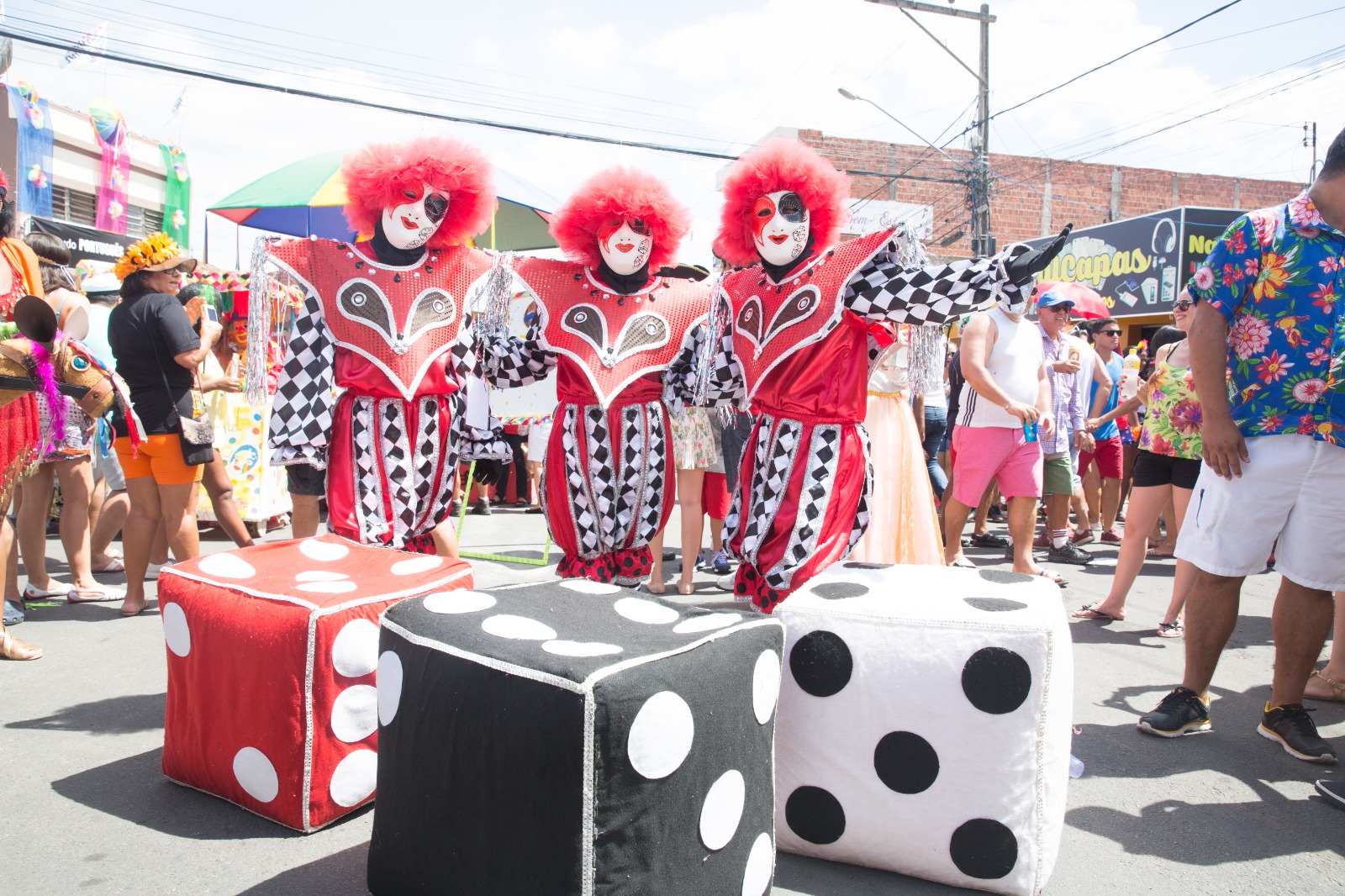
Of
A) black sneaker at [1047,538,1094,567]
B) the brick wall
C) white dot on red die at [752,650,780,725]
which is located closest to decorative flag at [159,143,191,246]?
the brick wall

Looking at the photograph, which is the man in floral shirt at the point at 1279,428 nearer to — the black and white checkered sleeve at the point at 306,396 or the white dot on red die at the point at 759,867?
the white dot on red die at the point at 759,867

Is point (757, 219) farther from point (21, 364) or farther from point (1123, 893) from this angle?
point (21, 364)

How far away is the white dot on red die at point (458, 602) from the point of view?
6.15 ft

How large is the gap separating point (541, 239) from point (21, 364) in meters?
5.52

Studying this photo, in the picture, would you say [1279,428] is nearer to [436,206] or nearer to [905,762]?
[905,762]

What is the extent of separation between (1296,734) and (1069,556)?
12.0 feet

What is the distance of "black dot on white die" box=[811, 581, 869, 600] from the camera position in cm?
215

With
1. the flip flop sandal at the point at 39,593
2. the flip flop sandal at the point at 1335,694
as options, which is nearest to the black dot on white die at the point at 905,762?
the flip flop sandal at the point at 1335,694

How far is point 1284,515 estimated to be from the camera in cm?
278

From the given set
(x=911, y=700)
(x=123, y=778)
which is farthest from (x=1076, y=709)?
(x=123, y=778)

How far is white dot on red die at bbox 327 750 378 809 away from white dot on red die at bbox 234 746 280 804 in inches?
5.6

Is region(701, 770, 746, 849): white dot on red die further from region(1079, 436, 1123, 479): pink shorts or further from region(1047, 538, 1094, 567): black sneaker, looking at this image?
region(1079, 436, 1123, 479): pink shorts

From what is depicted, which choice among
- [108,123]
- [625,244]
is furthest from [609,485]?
[108,123]

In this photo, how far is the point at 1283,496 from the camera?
109 inches
